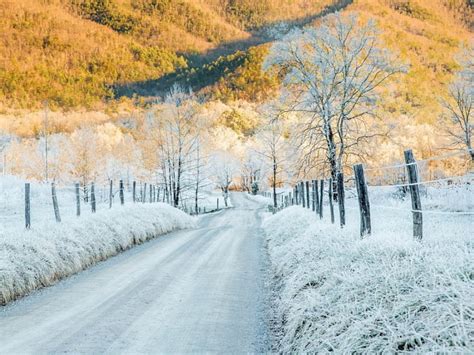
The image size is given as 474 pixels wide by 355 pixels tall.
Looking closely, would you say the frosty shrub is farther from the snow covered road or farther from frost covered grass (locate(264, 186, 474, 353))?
the snow covered road

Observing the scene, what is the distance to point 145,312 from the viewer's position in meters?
6.33

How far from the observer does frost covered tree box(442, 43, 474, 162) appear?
3006cm

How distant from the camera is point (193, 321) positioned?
5922 millimetres

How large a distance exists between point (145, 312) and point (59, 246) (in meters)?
4.37

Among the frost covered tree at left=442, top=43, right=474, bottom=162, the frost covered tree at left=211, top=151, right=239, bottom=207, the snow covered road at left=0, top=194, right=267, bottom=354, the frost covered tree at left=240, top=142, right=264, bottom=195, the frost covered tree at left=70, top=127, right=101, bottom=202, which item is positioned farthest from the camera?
the frost covered tree at left=240, top=142, right=264, bottom=195

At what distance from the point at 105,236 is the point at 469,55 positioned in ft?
95.6

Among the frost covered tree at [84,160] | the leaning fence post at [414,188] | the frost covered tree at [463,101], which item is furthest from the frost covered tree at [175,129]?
the leaning fence post at [414,188]

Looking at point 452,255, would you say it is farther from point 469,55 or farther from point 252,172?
point 252,172

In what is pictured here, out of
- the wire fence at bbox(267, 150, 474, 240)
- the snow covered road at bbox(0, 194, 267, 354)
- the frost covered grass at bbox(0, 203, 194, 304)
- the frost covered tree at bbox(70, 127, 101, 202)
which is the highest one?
the frost covered tree at bbox(70, 127, 101, 202)

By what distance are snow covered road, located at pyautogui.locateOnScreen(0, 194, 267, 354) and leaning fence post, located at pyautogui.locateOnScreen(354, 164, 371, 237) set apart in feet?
7.33

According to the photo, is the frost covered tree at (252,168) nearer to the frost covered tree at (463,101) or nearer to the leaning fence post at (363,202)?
the frost covered tree at (463,101)

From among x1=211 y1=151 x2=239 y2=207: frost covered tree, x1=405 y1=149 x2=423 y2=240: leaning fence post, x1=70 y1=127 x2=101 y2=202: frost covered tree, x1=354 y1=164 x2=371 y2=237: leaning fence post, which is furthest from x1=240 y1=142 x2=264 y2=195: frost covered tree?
x1=405 y1=149 x2=423 y2=240: leaning fence post

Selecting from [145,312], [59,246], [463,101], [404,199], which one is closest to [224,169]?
[463,101]

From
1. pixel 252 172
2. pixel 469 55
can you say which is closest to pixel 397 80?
pixel 469 55
